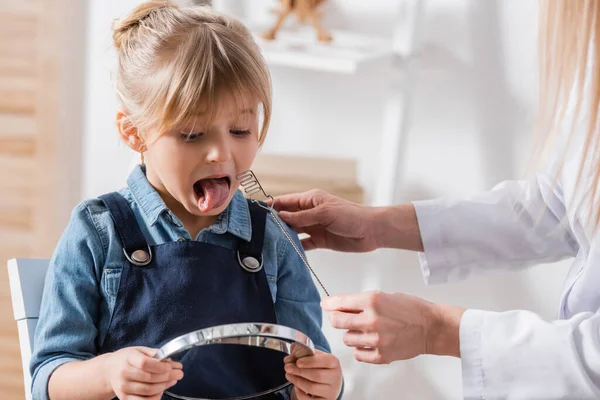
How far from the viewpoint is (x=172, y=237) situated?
1.12 meters

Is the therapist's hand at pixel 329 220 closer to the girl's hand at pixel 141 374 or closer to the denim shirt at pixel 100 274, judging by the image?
the denim shirt at pixel 100 274

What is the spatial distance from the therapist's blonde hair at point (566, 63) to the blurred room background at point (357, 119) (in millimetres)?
602

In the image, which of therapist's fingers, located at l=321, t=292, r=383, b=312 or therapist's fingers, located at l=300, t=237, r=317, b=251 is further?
therapist's fingers, located at l=300, t=237, r=317, b=251

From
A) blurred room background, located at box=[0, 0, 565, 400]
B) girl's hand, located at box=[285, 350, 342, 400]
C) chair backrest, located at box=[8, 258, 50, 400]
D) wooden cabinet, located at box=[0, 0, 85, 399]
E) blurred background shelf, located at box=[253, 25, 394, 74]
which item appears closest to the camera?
girl's hand, located at box=[285, 350, 342, 400]

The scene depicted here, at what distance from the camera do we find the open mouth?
108 cm

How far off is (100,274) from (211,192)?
0.56 feet

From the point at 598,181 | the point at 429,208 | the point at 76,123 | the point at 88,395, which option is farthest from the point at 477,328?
the point at 76,123

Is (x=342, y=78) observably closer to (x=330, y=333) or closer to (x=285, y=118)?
(x=285, y=118)

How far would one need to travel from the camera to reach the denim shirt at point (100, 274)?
1.04 metres

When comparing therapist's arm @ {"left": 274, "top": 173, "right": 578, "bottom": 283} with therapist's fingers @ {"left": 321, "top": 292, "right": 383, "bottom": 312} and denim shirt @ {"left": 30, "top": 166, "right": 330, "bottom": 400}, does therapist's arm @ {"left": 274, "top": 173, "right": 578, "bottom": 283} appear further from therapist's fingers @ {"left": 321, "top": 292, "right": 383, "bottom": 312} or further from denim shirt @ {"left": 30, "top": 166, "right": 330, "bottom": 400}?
therapist's fingers @ {"left": 321, "top": 292, "right": 383, "bottom": 312}

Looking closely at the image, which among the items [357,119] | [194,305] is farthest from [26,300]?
[357,119]

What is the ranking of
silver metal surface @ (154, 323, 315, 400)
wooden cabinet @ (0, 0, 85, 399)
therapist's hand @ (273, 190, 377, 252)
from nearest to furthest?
silver metal surface @ (154, 323, 315, 400) < therapist's hand @ (273, 190, 377, 252) < wooden cabinet @ (0, 0, 85, 399)

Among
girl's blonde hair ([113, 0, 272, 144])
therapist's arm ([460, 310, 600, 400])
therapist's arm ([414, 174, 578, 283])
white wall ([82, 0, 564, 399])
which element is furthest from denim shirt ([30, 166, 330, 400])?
white wall ([82, 0, 564, 399])

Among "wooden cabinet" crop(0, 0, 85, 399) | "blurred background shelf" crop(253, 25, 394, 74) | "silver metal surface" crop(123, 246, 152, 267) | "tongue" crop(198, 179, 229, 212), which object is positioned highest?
"blurred background shelf" crop(253, 25, 394, 74)
